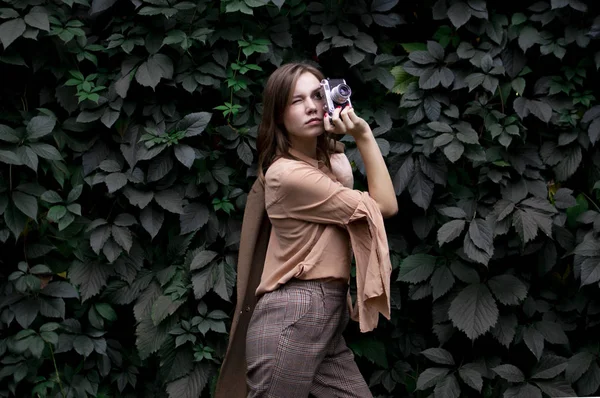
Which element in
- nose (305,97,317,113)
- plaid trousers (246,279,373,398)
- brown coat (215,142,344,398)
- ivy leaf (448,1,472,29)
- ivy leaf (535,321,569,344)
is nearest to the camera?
plaid trousers (246,279,373,398)

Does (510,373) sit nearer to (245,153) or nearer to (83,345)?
(245,153)

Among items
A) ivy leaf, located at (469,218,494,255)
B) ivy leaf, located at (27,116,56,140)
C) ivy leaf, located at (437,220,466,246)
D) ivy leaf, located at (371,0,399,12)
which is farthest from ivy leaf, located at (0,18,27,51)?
ivy leaf, located at (469,218,494,255)

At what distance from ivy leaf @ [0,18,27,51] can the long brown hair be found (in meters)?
1.07

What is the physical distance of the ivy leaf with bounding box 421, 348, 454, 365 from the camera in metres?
2.94

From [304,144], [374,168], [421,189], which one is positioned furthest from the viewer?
[421,189]

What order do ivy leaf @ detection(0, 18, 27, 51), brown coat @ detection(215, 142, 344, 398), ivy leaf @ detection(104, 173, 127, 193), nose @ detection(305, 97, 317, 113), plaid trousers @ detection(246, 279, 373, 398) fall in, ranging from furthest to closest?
ivy leaf @ detection(104, 173, 127, 193) < ivy leaf @ detection(0, 18, 27, 51) < brown coat @ detection(215, 142, 344, 398) < nose @ detection(305, 97, 317, 113) < plaid trousers @ detection(246, 279, 373, 398)

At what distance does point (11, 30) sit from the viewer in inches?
110

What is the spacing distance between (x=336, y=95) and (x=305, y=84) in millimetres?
145

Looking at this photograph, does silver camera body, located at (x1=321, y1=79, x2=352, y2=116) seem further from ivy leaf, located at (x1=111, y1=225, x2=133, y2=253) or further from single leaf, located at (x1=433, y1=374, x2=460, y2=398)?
single leaf, located at (x1=433, y1=374, x2=460, y2=398)

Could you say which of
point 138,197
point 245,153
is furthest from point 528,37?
point 138,197

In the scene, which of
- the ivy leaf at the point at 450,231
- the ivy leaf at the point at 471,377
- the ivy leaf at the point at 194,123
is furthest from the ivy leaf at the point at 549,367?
the ivy leaf at the point at 194,123

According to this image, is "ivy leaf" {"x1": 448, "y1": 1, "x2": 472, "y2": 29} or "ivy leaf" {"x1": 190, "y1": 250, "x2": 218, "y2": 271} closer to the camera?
"ivy leaf" {"x1": 190, "y1": 250, "x2": 218, "y2": 271}

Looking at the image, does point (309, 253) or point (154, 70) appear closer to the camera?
point (309, 253)

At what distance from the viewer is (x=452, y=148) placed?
2.93 meters
